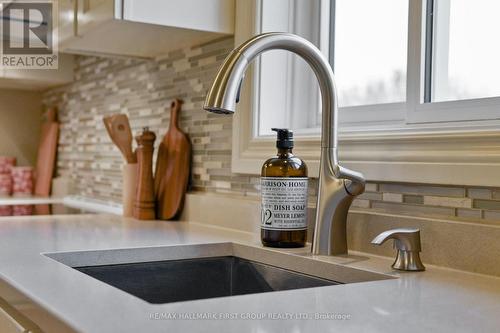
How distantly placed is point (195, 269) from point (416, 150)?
1.67 feet

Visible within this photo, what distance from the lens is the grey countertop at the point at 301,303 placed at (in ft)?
2.33

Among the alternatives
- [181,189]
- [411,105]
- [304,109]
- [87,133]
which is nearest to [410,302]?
[411,105]

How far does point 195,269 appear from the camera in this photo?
52.6 inches

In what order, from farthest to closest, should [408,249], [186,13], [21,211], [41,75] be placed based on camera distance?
[41,75]
[21,211]
[186,13]
[408,249]

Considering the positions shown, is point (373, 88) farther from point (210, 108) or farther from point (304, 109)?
point (210, 108)

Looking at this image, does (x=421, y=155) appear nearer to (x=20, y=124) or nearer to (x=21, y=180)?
(x=21, y=180)

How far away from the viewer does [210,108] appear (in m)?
1.03

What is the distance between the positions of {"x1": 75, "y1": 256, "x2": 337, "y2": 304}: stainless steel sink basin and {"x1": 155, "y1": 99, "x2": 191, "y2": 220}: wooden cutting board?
487mm

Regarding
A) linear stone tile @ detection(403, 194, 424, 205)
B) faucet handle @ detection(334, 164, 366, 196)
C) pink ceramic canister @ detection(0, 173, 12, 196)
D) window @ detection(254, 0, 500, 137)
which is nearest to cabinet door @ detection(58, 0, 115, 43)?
window @ detection(254, 0, 500, 137)

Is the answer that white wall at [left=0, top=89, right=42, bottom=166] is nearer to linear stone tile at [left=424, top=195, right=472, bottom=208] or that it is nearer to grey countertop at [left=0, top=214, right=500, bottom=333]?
grey countertop at [left=0, top=214, right=500, bottom=333]

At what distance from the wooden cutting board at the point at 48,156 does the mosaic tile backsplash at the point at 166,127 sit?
4 centimetres

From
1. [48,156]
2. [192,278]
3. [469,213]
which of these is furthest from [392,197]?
[48,156]

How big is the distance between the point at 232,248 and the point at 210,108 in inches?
17.6

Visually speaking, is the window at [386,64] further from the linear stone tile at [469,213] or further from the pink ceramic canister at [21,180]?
the pink ceramic canister at [21,180]
